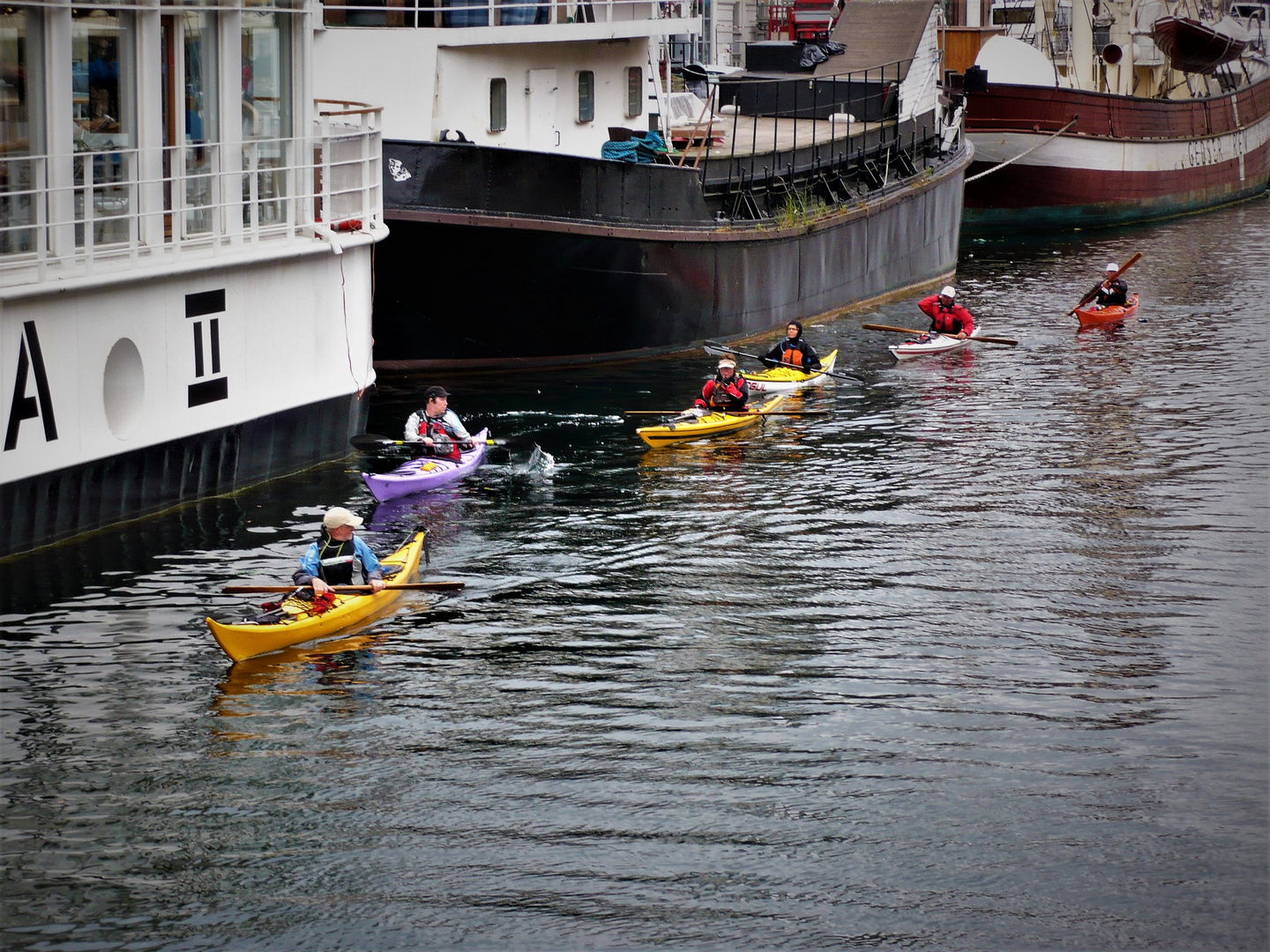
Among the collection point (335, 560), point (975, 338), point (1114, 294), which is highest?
point (1114, 294)

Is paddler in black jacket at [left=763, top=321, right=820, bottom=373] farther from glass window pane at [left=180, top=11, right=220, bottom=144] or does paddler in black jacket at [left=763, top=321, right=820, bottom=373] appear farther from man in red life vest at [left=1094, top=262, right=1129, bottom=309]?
glass window pane at [left=180, top=11, right=220, bottom=144]

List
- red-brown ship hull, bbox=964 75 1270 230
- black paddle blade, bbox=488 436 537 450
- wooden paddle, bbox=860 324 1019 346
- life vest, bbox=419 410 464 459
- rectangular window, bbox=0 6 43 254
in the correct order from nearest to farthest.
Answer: rectangular window, bbox=0 6 43 254 < life vest, bbox=419 410 464 459 < black paddle blade, bbox=488 436 537 450 < wooden paddle, bbox=860 324 1019 346 < red-brown ship hull, bbox=964 75 1270 230

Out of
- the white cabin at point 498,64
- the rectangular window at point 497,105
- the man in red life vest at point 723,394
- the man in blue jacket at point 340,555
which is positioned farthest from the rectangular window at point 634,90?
the man in blue jacket at point 340,555

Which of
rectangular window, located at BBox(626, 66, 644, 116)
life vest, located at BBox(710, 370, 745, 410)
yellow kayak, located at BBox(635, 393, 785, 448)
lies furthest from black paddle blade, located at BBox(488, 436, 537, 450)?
rectangular window, located at BBox(626, 66, 644, 116)

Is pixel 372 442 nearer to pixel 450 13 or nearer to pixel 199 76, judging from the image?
pixel 199 76

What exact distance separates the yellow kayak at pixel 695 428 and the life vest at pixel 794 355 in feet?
8.78

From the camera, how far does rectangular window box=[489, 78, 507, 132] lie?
24.6 m

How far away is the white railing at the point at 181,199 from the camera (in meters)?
15.4

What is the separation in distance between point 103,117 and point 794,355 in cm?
1173

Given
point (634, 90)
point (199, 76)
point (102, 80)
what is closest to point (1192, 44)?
point (634, 90)

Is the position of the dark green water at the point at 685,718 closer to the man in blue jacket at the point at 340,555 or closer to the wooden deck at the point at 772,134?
the man in blue jacket at the point at 340,555

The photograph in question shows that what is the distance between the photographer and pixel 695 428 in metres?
21.5

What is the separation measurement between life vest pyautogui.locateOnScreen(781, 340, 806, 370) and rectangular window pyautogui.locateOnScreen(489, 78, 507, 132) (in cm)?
538

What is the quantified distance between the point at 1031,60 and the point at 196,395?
35231 mm
